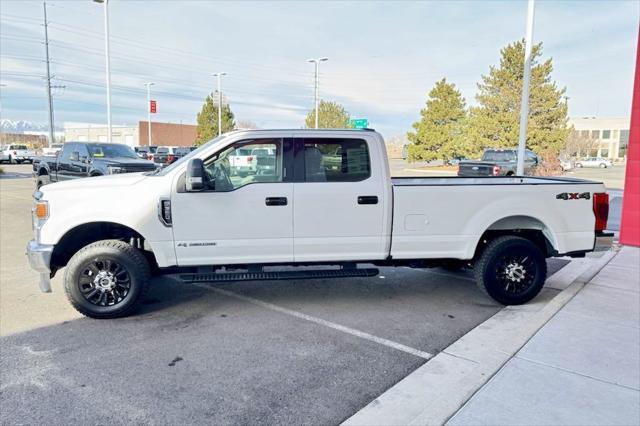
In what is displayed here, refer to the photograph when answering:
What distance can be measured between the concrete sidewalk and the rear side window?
2.45 m

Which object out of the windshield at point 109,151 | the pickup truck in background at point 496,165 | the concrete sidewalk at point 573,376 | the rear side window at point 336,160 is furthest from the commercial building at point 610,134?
the rear side window at point 336,160

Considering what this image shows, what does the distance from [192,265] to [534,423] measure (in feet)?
11.4

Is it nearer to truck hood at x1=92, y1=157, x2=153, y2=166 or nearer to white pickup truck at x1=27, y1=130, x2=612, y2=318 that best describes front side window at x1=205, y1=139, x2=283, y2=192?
white pickup truck at x1=27, y1=130, x2=612, y2=318

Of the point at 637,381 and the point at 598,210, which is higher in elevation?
the point at 598,210

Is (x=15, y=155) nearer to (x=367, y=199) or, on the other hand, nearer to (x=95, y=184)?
(x=95, y=184)

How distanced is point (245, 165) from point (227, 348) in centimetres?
193

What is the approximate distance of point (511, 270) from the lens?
5.56 metres

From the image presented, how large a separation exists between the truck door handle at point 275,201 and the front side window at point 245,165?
8.1 inches

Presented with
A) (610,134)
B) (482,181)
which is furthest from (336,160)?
(610,134)

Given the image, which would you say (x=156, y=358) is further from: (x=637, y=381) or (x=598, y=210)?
(x=598, y=210)

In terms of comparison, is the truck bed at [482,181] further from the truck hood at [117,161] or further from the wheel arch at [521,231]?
the truck hood at [117,161]

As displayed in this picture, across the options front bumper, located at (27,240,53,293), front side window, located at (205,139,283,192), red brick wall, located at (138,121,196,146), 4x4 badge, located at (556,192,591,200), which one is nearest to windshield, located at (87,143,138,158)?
front bumper, located at (27,240,53,293)

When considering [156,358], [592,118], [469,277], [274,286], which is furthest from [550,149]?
[592,118]

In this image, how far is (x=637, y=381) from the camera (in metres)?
3.68
